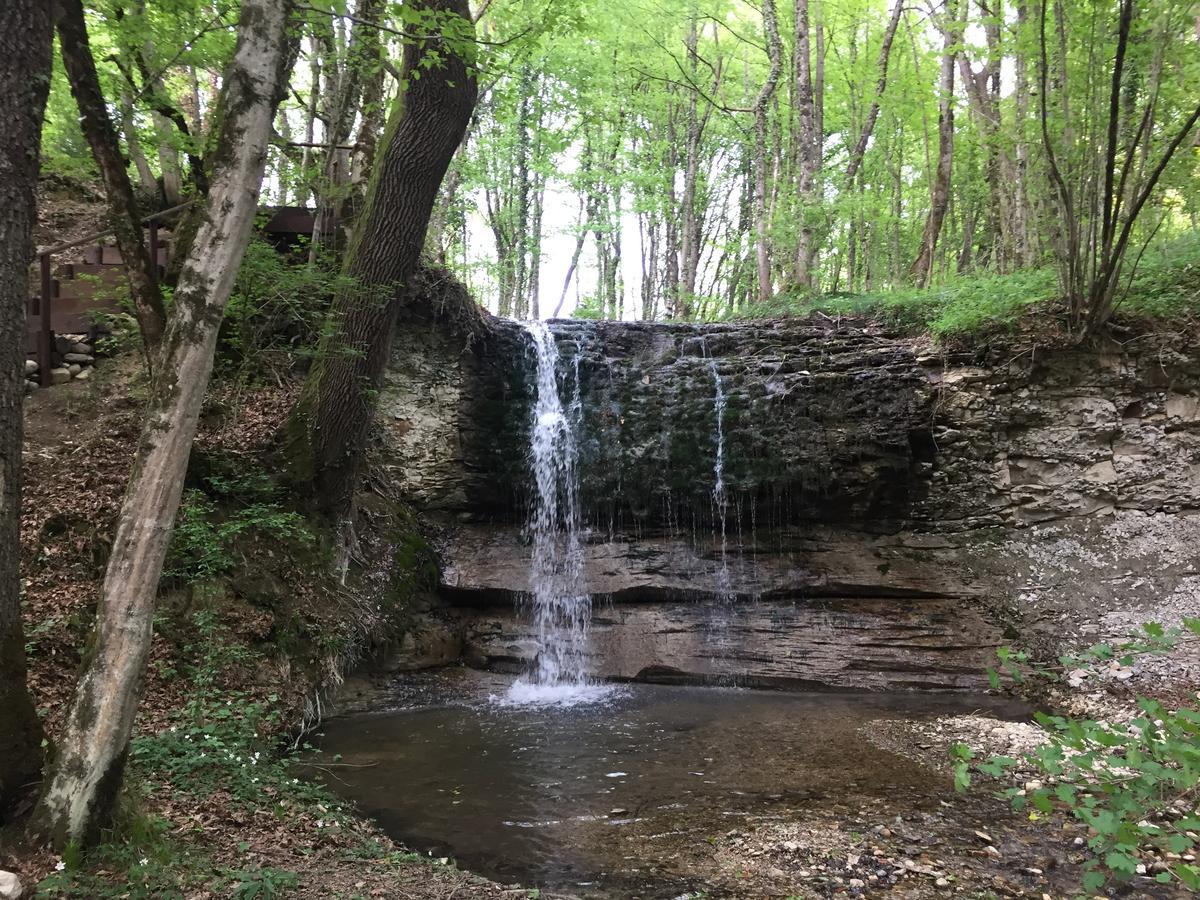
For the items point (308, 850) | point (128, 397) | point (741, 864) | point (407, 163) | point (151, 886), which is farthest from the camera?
point (128, 397)

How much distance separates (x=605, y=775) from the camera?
212 inches

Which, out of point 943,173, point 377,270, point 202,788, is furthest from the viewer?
point 943,173

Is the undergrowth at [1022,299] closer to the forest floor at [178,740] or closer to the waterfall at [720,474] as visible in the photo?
Answer: the waterfall at [720,474]

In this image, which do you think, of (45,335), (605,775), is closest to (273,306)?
(45,335)

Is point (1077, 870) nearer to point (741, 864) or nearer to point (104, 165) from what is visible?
point (741, 864)

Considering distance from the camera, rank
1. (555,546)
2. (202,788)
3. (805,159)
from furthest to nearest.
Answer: (805,159) → (555,546) → (202,788)

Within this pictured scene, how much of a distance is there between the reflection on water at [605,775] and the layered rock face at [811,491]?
4.30 feet

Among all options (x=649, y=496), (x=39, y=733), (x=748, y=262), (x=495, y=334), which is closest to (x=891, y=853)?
(x=39, y=733)

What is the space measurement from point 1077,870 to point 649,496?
21.3ft

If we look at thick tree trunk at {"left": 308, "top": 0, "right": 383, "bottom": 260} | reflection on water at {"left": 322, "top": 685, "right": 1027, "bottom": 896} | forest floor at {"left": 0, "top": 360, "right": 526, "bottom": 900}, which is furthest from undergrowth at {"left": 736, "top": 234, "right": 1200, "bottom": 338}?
forest floor at {"left": 0, "top": 360, "right": 526, "bottom": 900}

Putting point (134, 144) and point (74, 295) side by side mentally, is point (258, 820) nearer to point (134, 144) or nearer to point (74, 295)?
point (134, 144)

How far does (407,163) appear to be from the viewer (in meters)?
7.14

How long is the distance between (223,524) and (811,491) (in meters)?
7.01

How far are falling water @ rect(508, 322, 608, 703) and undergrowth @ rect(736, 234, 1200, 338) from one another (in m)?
4.61
